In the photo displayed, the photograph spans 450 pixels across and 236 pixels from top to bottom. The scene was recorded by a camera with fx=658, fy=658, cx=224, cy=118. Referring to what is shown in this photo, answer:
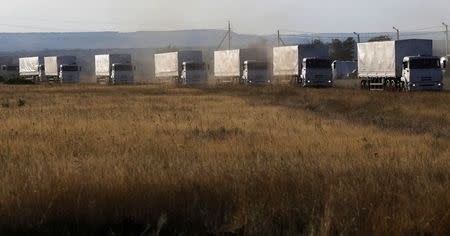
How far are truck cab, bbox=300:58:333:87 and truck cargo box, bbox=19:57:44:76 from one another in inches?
2377

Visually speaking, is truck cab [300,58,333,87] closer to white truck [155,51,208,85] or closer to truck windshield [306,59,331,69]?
truck windshield [306,59,331,69]

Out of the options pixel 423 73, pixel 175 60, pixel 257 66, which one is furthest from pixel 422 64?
pixel 175 60

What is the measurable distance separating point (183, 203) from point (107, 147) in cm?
633

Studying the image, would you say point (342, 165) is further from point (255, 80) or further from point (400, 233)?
point (255, 80)

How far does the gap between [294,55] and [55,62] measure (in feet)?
149

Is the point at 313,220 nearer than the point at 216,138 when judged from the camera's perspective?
Yes

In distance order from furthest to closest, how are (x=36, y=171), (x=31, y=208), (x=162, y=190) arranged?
(x=36, y=171) < (x=162, y=190) < (x=31, y=208)

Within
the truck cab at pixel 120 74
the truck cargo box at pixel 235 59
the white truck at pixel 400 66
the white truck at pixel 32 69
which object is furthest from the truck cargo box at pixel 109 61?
the white truck at pixel 400 66

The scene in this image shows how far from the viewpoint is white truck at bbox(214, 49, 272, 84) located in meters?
69.6

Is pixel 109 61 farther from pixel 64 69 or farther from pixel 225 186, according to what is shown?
pixel 225 186

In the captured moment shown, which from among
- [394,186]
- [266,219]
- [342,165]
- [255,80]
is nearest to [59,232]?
[266,219]

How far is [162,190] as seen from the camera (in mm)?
8469

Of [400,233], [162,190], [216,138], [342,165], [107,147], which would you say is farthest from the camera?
[216,138]

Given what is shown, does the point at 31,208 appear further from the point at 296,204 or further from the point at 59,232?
the point at 296,204
